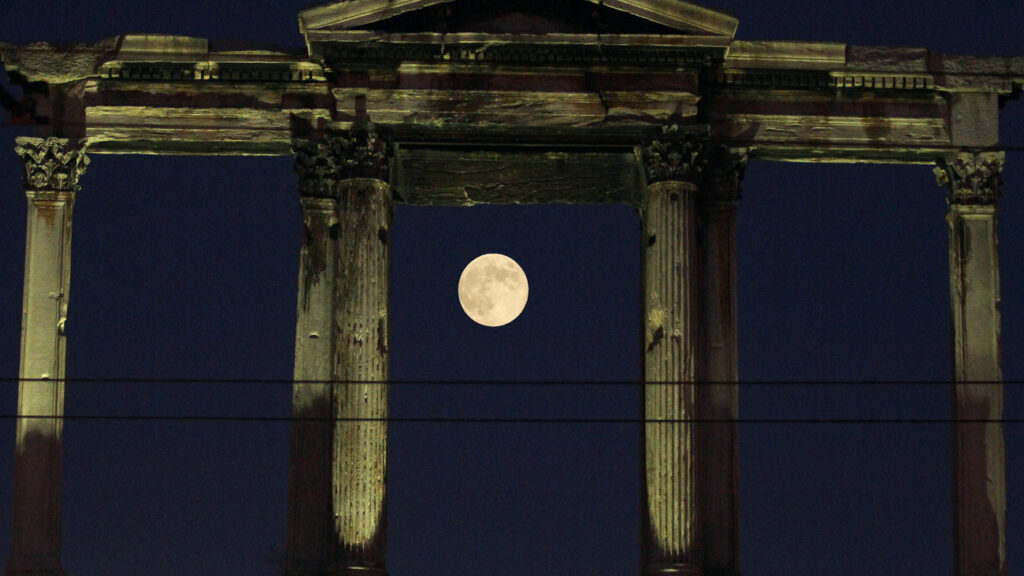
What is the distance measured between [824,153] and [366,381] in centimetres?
882

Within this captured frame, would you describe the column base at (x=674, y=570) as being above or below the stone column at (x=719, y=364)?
below

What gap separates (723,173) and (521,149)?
133 inches

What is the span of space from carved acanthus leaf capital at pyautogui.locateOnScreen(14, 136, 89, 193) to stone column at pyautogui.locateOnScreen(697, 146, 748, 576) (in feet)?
34.3

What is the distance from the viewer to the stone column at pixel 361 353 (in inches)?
1255

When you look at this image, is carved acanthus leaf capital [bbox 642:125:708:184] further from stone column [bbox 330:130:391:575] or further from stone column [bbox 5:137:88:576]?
stone column [bbox 5:137:88:576]

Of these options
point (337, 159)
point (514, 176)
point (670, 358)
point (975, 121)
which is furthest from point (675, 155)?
point (337, 159)

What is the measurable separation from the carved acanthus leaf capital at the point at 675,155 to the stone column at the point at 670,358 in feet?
0.05

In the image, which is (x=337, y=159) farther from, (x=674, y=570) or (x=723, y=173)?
(x=674, y=570)

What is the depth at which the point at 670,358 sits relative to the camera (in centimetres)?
3241

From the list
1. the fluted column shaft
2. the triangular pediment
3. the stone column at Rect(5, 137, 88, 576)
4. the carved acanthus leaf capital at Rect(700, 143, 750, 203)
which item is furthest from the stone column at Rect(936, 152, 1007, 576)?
the stone column at Rect(5, 137, 88, 576)

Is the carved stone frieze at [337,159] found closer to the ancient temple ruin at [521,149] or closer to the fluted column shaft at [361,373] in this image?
the ancient temple ruin at [521,149]

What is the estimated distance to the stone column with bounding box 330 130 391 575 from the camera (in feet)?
105

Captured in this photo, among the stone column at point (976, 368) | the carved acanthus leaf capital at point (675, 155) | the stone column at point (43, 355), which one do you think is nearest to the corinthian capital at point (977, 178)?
the stone column at point (976, 368)

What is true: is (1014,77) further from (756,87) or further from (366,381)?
(366,381)
